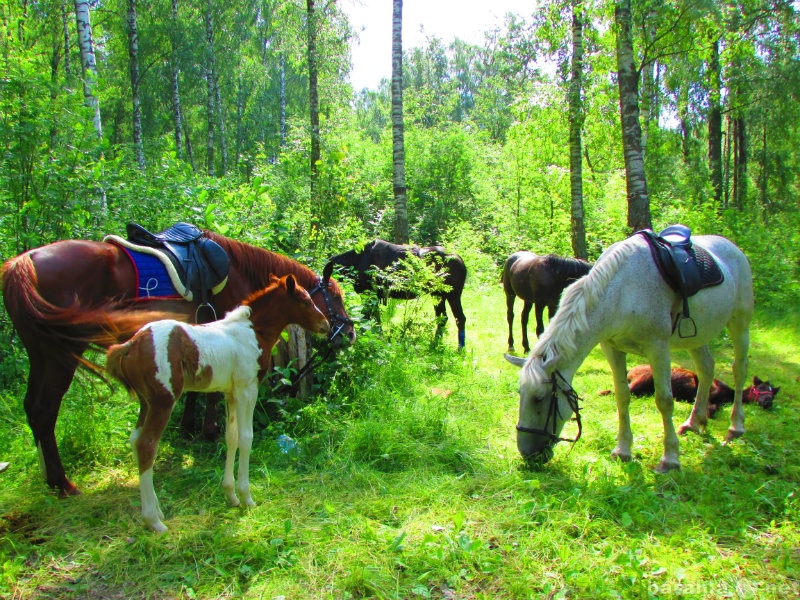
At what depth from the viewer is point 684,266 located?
4207 millimetres

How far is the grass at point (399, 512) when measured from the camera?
8.50 feet

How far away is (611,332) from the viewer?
13.1 feet

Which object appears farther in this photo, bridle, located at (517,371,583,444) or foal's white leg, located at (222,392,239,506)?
bridle, located at (517,371,583,444)

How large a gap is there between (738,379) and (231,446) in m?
4.78

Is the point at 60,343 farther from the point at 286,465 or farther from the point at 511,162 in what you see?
the point at 511,162

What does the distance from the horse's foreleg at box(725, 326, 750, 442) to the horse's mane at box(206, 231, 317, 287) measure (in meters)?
4.22

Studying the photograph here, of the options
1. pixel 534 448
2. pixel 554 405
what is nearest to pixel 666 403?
pixel 554 405

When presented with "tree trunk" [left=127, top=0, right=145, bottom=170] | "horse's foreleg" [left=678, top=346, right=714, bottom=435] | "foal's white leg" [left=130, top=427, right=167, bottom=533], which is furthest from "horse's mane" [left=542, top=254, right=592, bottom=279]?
"tree trunk" [left=127, top=0, right=145, bottom=170]

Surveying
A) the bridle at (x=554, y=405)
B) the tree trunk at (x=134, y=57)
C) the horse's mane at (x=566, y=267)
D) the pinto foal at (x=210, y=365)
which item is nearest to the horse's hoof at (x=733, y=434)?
Answer: the bridle at (x=554, y=405)

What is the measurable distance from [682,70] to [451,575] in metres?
19.5

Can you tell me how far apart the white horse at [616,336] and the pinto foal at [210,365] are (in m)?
1.78

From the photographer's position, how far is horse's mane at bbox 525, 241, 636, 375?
3.78m

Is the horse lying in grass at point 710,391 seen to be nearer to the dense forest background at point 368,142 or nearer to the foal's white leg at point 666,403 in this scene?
the foal's white leg at point 666,403

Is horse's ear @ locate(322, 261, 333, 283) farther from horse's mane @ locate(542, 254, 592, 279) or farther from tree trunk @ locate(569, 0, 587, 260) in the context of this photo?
tree trunk @ locate(569, 0, 587, 260)
